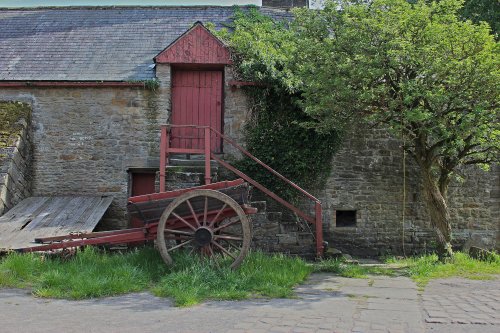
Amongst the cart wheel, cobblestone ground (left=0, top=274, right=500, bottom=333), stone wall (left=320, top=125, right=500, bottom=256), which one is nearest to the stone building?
stone wall (left=320, top=125, right=500, bottom=256)

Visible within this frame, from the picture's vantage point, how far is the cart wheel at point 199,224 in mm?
7262

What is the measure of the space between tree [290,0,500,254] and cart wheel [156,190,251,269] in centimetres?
296

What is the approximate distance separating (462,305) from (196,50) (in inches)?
318

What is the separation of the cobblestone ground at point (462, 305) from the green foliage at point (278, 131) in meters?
4.38

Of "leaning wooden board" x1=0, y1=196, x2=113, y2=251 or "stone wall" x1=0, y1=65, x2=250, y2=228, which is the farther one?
"stone wall" x1=0, y1=65, x2=250, y2=228

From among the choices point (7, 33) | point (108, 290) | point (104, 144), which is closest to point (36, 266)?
point (108, 290)

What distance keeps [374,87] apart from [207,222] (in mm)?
3853

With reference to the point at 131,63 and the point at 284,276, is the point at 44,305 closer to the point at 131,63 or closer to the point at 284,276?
the point at 284,276

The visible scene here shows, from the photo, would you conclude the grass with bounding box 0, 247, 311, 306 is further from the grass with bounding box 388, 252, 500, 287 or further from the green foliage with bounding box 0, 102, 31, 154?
the green foliage with bounding box 0, 102, 31, 154

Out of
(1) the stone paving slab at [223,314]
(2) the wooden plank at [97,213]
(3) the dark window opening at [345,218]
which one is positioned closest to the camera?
(1) the stone paving slab at [223,314]

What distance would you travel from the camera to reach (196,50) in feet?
38.2

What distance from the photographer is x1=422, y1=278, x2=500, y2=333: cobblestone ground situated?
4.93 metres

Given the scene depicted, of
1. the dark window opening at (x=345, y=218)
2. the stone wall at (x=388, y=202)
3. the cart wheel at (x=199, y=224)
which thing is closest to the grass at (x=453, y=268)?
the stone wall at (x=388, y=202)

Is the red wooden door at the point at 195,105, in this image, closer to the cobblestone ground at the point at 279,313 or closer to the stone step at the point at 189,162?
the stone step at the point at 189,162
